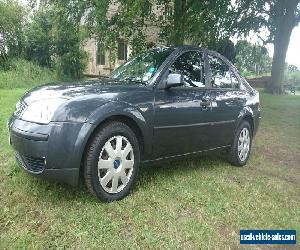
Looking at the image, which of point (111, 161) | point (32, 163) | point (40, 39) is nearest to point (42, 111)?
point (32, 163)

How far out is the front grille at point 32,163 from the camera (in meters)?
3.59

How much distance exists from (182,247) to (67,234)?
39.8 inches

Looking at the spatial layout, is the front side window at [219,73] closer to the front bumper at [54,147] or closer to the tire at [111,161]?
the tire at [111,161]

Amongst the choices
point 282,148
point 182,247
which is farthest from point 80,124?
point 282,148

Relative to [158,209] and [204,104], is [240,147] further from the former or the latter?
[158,209]

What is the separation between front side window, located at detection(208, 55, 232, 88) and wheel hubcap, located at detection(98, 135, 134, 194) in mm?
1899

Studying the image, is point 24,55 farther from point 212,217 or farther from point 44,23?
point 212,217

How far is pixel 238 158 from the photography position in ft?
19.3

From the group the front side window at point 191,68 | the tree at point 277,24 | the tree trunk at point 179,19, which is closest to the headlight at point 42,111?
the front side window at point 191,68

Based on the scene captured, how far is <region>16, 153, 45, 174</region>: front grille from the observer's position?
3.59m

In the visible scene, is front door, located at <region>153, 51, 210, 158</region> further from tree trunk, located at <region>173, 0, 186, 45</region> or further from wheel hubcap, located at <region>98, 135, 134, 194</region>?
tree trunk, located at <region>173, 0, 186, 45</region>

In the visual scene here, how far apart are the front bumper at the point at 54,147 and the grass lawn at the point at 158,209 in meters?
0.39

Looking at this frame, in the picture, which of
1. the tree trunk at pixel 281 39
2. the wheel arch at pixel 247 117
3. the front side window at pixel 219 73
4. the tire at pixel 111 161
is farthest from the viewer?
the tree trunk at pixel 281 39

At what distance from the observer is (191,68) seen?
5074 mm
